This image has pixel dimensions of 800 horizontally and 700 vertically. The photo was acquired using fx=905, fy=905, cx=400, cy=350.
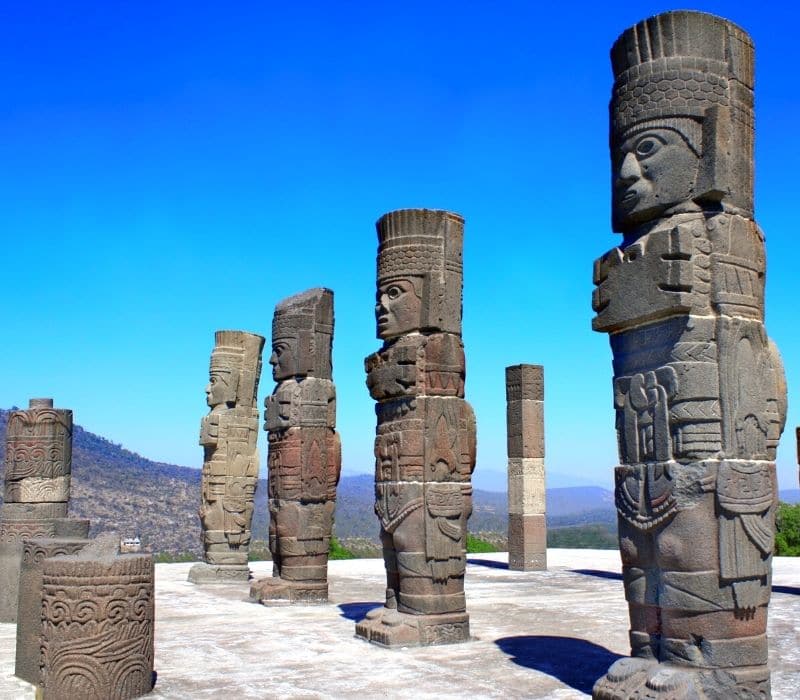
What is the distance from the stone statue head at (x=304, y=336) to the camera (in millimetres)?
13703

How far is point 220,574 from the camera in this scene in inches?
649

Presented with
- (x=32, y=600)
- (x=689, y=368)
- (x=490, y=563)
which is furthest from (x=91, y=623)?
(x=490, y=563)

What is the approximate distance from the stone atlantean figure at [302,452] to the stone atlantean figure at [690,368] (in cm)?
736

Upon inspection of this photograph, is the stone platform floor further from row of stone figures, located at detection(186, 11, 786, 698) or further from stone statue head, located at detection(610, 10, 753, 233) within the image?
stone statue head, located at detection(610, 10, 753, 233)

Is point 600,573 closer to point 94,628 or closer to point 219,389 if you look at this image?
point 219,389

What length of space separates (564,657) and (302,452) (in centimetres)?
587

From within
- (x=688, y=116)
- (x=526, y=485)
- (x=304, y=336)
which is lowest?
(x=526, y=485)

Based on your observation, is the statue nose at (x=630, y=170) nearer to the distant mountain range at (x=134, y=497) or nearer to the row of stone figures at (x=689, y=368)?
the row of stone figures at (x=689, y=368)

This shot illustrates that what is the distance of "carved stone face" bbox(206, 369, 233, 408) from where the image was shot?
663 inches

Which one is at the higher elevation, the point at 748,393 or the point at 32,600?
the point at 748,393

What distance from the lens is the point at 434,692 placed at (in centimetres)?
731

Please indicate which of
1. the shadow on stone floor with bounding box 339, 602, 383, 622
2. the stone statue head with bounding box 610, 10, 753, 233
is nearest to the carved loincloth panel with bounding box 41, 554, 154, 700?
the shadow on stone floor with bounding box 339, 602, 383, 622

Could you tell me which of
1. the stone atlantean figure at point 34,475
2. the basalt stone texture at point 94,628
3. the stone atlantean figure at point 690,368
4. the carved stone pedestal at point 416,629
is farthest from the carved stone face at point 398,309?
the stone atlantean figure at point 34,475

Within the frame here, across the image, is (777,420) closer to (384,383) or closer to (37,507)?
(384,383)
